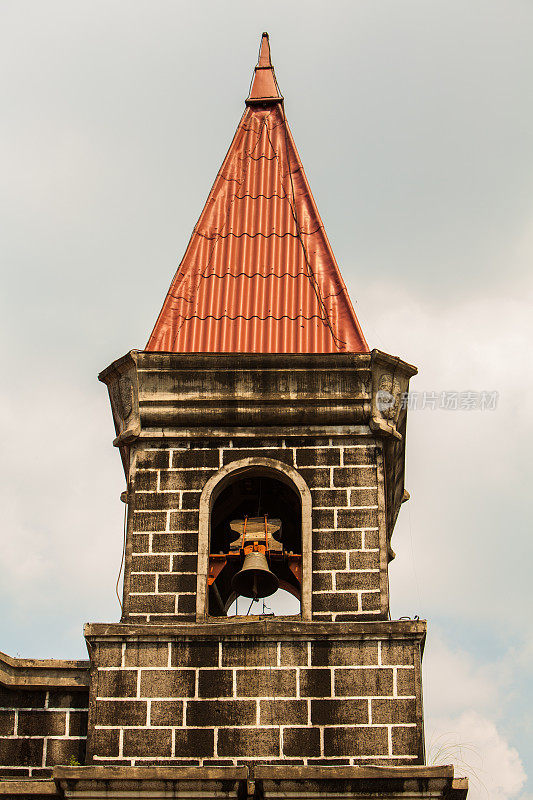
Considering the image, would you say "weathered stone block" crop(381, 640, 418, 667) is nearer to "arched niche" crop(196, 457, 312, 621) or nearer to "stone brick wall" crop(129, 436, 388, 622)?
"stone brick wall" crop(129, 436, 388, 622)

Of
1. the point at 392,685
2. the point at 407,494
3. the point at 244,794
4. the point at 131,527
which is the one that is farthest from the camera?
the point at 407,494

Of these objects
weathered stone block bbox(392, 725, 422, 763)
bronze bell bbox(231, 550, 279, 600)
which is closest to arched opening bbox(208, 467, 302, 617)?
bronze bell bbox(231, 550, 279, 600)

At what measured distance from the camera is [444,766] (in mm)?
17812

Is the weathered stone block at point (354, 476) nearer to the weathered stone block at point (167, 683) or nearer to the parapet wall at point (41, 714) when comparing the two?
the weathered stone block at point (167, 683)

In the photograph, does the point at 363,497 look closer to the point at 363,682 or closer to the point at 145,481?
the point at 363,682

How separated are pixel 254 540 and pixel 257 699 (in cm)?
273

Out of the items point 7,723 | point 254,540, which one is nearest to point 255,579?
point 254,540

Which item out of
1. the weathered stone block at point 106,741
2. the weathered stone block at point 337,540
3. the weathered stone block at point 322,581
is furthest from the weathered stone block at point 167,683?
the weathered stone block at point 337,540

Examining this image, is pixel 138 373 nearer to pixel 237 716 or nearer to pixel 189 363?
pixel 189 363

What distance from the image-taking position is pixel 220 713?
18734 millimetres

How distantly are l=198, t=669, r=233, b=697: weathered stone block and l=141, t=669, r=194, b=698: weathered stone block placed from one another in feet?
0.40

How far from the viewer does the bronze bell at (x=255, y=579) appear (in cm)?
2034

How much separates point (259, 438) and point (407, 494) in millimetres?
3400

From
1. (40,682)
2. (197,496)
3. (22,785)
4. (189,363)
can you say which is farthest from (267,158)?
(22,785)
